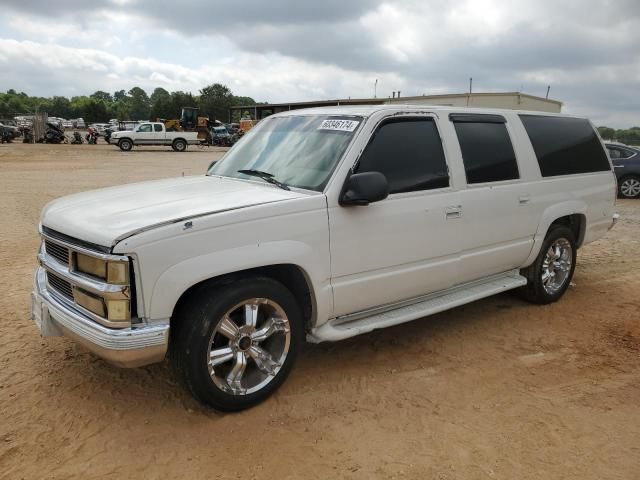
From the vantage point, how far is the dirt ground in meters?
2.79

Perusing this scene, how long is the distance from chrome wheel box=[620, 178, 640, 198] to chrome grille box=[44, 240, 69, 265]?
52.2 feet

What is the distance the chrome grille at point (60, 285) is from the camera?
10.5ft

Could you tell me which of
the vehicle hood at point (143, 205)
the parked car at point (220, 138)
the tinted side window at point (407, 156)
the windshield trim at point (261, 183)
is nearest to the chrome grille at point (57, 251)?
the vehicle hood at point (143, 205)

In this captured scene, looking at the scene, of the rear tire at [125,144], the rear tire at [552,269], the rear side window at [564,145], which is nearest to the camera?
the rear side window at [564,145]

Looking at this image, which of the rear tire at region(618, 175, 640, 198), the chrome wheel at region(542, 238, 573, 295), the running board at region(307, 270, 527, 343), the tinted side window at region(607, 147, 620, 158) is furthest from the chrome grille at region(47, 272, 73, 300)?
the rear tire at region(618, 175, 640, 198)

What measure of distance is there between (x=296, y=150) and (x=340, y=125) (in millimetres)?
385

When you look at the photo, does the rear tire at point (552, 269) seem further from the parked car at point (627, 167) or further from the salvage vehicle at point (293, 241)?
the parked car at point (627, 167)

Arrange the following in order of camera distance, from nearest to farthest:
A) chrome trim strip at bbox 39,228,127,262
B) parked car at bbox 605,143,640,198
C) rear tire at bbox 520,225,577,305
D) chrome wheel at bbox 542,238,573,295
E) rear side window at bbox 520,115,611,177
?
1. chrome trim strip at bbox 39,228,127,262
2. rear side window at bbox 520,115,611,177
3. rear tire at bbox 520,225,577,305
4. chrome wheel at bbox 542,238,573,295
5. parked car at bbox 605,143,640,198

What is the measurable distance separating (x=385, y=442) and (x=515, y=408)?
1002mm

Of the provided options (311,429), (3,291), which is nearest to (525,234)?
(311,429)

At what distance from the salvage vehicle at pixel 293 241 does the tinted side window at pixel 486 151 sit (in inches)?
0.6

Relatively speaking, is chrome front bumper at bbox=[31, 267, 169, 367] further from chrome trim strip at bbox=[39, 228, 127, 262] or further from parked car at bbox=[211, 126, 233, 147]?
parked car at bbox=[211, 126, 233, 147]

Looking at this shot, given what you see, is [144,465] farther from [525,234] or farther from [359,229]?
[525,234]

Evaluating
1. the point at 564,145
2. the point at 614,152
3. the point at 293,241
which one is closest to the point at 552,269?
the point at 564,145
